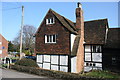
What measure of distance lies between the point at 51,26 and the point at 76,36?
4.25 metres

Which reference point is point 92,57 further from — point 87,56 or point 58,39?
point 58,39

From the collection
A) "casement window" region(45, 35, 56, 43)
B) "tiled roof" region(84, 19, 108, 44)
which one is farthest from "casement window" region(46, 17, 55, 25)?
"tiled roof" region(84, 19, 108, 44)

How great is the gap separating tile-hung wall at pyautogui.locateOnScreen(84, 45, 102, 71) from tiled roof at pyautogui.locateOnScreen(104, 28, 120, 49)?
5.02ft

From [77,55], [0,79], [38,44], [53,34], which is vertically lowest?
Answer: [0,79]

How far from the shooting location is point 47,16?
22266 millimetres

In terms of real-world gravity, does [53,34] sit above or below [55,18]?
below

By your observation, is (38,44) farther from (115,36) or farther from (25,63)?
(115,36)

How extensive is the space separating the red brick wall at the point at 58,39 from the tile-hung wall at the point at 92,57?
4319 mm

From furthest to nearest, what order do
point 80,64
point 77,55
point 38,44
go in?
point 38,44
point 80,64
point 77,55

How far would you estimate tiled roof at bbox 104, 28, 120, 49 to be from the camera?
20891 mm

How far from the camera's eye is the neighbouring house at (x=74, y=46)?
20109mm

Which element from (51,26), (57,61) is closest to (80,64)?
(57,61)

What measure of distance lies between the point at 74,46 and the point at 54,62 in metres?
3.86

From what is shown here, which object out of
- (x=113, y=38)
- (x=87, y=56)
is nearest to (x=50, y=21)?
(x=87, y=56)
